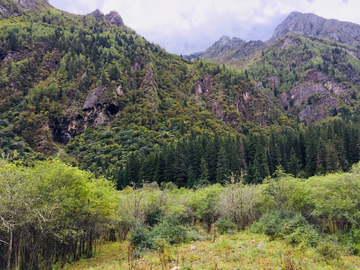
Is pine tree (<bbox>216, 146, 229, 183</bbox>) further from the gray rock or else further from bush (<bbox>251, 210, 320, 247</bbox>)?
the gray rock

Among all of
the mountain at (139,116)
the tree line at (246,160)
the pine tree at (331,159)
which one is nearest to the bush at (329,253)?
the mountain at (139,116)

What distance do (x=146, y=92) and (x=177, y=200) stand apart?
12247 cm

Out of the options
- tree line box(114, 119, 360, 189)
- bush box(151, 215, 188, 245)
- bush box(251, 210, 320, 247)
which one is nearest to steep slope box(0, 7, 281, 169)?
tree line box(114, 119, 360, 189)

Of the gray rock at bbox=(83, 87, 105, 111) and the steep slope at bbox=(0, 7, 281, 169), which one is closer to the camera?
the steep slope at bbox=(0, 7, 281, 169)

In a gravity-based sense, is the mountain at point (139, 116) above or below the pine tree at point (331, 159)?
above

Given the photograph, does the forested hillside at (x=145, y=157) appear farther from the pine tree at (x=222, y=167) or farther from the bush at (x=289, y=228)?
the pine tree at (x=222, y=167)

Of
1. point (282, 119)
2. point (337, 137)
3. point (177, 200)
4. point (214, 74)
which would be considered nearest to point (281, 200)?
point (177, 200)

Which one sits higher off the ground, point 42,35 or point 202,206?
point 42,35

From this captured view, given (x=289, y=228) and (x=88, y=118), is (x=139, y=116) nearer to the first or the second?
(x=88, y=118)

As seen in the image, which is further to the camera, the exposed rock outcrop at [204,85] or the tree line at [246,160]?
the exposed rock outcrop at [204,85]

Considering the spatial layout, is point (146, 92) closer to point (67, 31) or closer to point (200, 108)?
point (200, 108)

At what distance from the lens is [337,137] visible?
236 ft

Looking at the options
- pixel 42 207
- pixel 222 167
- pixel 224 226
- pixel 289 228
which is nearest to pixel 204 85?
pixel 222 167

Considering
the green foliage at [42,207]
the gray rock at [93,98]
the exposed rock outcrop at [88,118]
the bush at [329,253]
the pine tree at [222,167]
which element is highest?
the gray rock at [93,98]
